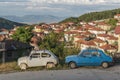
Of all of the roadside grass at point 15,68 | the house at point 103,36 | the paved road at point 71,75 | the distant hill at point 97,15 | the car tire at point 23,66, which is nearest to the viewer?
the paved road at point 71,75

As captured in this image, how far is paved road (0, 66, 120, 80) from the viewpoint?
1541cm

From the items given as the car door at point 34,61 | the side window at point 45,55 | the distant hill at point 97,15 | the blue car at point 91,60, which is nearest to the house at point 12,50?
the car door at point 34,61

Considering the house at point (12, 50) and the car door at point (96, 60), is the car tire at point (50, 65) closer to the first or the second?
the car door at point (96, 60)

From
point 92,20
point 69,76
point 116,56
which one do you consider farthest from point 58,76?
point 92,20

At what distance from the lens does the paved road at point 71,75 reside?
1541 centimetres

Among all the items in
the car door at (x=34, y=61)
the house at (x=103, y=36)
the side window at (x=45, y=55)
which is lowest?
the house at (x=103, y=36)

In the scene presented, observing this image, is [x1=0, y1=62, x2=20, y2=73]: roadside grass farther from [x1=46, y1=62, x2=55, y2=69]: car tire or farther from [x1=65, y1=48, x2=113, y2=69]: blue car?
[x1=65, y1=48, x2=113, y2=69]: blue car

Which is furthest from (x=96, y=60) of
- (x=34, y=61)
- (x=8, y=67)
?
(x=8, y=67)

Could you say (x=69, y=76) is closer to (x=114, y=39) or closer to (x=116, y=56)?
(x=116, y=56)

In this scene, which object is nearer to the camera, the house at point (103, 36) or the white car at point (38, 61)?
the white car at point (38, 61)

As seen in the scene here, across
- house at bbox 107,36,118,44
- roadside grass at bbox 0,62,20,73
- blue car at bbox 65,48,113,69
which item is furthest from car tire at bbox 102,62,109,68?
house at bbox 107,36,118,44

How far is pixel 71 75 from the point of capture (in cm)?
1617

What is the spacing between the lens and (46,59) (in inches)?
730

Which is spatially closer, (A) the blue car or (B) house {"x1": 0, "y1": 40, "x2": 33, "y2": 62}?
(A) the blue car
